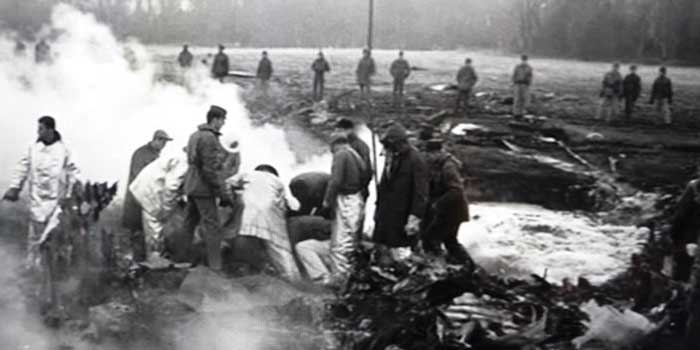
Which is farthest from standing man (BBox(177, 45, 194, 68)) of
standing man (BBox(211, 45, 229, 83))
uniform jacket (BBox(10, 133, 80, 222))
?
uniform jacket (BBox(10, 133, 80, 222))

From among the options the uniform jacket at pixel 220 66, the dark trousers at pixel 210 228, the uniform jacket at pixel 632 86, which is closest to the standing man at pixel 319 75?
the uniform jacket at pixel 220 66

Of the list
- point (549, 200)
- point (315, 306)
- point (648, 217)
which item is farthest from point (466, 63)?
point (315, 306)

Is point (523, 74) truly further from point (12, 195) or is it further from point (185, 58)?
point (12, 195)

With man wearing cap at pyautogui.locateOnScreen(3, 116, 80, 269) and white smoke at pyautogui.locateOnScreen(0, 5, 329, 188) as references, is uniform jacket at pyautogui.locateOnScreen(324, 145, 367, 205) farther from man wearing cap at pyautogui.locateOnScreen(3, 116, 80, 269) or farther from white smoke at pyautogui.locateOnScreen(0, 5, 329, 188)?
man wearing cap at pyautogui.locateOnScreen(3, 116, 80, 269)

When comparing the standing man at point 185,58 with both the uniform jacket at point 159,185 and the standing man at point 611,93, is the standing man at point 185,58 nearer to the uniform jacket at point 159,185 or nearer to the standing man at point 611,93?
the uniform jacket at point 159,185

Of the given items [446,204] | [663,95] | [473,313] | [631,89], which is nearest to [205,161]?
[446,204]

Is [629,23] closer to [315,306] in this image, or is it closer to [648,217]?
[648,217]
